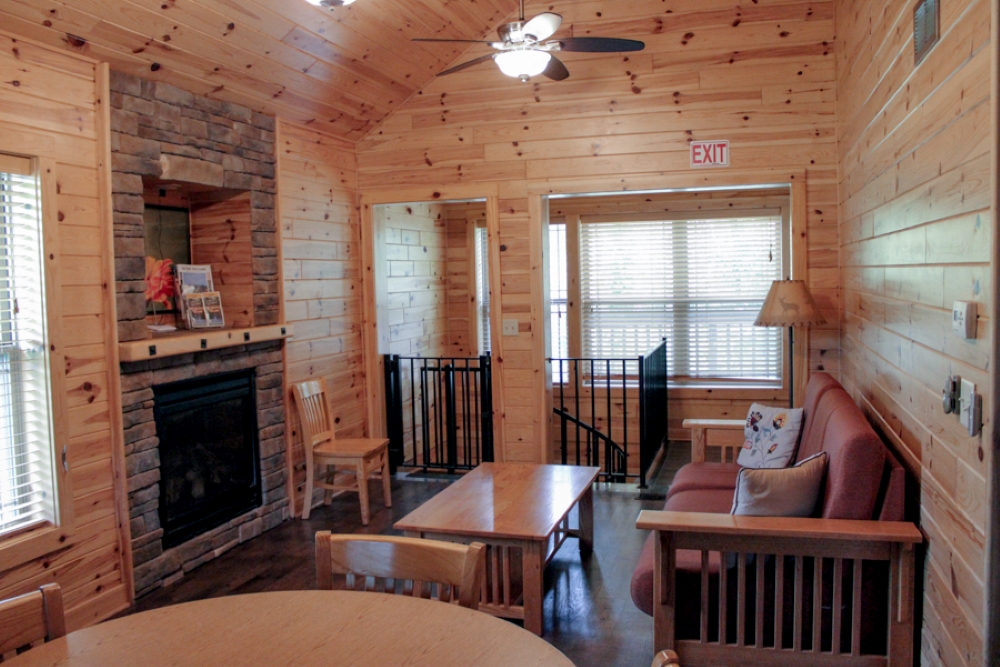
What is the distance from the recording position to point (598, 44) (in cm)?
367

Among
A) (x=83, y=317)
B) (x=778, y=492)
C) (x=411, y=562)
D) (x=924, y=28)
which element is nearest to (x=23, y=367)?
(x=83, y=317)

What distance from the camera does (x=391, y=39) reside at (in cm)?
464

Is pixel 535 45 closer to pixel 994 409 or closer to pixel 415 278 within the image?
pixel 994 409

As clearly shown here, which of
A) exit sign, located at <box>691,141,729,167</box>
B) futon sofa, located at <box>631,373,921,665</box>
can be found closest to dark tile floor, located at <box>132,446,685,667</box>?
futon sofa, located at <box>631,373,921,665</box>

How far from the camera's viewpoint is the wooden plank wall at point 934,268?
1.87 metres

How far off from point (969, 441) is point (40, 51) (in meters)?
3.57

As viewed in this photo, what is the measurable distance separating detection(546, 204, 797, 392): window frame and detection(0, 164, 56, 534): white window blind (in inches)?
196

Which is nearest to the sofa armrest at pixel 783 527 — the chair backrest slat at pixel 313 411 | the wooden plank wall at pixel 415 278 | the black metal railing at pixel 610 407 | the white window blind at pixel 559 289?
the chair backrest slat at pixel 313 411

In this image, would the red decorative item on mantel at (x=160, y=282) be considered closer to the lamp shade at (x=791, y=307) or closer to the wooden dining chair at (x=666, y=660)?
the lamp shade at (x=791, y=307)

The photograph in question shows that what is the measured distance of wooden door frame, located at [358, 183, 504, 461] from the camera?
537 centimetres

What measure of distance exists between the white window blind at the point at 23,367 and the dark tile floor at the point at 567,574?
765mm

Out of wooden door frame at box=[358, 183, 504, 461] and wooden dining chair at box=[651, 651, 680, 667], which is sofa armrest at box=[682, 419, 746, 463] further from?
wooden dining chair at box=[651, 651, 680, 667]

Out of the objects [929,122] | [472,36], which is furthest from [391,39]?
[929,122]

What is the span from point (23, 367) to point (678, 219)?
5.57m
